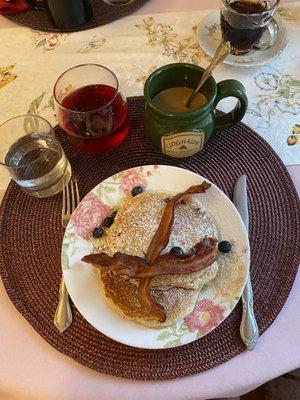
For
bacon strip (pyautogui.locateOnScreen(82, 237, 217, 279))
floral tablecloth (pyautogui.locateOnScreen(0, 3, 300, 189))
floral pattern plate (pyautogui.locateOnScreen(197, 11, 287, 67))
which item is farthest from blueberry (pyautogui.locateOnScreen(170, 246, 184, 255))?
floral pattern plate (pyautogui.locateOnScreen(197, 11, 287, 67))

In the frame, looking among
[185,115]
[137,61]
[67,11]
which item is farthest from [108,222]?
[67,11]

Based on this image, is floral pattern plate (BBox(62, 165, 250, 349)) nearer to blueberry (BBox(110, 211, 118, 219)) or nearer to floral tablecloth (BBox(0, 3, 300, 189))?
blueberry (BBox(110, 211, 118, 219))

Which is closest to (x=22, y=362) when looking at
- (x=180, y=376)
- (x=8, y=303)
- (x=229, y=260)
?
(x=8, y=303)

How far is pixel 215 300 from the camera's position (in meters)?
0.72

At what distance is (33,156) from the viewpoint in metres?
0.91

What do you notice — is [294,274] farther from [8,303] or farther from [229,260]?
[8,303]

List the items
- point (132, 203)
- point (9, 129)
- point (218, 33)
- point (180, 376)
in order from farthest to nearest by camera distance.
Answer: point (218, 33) → point (9, 129) → point (132, 203) → point (180, 376)

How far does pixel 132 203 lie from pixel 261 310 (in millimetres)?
283

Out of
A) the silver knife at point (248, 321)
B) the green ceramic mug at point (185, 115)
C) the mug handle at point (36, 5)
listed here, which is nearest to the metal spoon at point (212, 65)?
the green ceramic mug at point (185, 115)

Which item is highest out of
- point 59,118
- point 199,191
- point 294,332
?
point 59,118

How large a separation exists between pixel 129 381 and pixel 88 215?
0.29m

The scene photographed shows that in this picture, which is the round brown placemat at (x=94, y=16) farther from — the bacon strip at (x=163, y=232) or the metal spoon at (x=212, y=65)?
the bacon strip at (x=163, y=232)

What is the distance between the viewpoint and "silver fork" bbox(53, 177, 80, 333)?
74 centimetres

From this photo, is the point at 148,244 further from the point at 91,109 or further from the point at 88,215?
the point at 91,109
